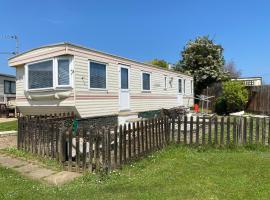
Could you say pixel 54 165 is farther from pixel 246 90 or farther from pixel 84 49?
pixel 246 90

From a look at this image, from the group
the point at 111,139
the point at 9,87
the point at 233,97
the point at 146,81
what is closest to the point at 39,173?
the point at 111,139

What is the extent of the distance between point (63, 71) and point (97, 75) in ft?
5.45

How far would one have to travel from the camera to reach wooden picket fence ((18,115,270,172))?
6.96m

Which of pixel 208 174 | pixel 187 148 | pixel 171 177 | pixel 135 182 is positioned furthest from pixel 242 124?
pixel 135 182

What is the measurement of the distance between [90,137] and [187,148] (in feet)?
11.0

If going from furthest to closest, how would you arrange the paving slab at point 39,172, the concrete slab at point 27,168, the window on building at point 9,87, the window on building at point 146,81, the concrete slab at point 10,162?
1. the window on building at point 9,87
2. the window on building at point 146,81
3. the concrete slab at point 10,162
4. the concrete slab at point 27,168
5. the paving slab at point 39,172

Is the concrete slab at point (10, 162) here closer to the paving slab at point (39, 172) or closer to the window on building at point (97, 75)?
the paving slab at point (39, 172)

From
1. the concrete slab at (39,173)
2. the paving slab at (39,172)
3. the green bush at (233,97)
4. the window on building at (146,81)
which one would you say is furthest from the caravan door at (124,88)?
the green bush at (233,97)

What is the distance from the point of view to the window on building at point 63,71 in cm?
1200

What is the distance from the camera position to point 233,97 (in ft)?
78.8

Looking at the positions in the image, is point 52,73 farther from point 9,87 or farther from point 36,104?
point 9,87

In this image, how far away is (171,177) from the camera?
20.8ft

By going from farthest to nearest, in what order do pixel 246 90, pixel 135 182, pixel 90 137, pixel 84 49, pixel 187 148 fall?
pixel 246 90 < pixel 84 49 < pixel 187 148 < pixel 90 137 < pixel 135 182

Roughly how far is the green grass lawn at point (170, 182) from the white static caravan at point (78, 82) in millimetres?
5162
